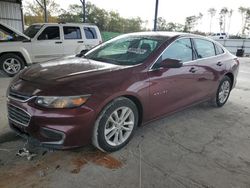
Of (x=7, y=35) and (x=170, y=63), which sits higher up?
(x=7, y=35)

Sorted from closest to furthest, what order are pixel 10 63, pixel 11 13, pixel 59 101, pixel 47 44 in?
1. pixel 59 101
2. pixel 10 63
3. pixel 47 44
4. pixel 11 13

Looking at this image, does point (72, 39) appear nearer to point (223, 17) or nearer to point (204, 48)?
point (204, 48)

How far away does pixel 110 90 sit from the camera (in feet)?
8.86

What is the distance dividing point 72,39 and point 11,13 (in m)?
7.69

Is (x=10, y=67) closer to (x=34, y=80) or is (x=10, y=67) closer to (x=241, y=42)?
(x=34, y=80)

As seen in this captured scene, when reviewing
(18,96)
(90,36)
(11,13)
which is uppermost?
(11,13)

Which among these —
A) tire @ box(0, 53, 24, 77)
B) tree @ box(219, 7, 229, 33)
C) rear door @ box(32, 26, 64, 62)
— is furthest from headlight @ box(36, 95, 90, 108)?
tree @ box(219, 7, 229, 33)

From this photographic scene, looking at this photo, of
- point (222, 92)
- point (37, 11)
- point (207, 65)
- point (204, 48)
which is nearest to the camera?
point (207, 65)

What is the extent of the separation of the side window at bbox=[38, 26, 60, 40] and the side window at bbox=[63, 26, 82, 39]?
282 millimetres

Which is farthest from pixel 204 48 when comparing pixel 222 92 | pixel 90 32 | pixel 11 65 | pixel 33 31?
pixel 33 31

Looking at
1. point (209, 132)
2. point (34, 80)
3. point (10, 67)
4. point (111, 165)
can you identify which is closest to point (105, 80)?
point (34, 80)

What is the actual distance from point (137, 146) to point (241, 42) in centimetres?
2870

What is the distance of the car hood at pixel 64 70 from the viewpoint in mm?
2739

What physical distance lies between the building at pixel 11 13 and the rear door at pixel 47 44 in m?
7.28
